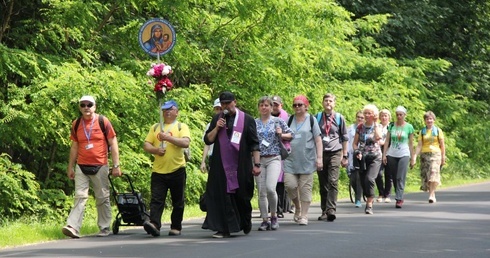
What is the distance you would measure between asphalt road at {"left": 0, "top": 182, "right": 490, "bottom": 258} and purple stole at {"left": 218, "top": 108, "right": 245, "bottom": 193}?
27.3 inches

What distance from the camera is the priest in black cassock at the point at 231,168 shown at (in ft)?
50.5

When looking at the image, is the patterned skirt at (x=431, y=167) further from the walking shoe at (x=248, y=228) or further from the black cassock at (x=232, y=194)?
the walking shoe at (x=248, y=228)

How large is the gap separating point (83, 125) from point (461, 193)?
12724 millimetres

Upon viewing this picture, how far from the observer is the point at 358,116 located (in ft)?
73.8

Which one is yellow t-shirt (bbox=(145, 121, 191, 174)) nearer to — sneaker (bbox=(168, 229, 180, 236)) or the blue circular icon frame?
sneaker (bbox=(168, 229, 180, 236))

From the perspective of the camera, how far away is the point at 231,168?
1552cm

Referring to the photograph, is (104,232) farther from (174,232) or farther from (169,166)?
(169,166)

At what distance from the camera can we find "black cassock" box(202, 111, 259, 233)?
15.3m

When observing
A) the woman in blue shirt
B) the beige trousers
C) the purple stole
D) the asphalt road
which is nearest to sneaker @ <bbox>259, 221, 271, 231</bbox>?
the woman in blue shirt

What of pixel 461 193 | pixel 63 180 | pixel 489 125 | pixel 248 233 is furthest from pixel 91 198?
pixel 489 125

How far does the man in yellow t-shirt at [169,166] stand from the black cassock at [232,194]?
0.48 meters

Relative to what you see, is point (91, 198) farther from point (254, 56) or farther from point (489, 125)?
point (489, 125)

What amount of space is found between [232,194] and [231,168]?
1.08 ft

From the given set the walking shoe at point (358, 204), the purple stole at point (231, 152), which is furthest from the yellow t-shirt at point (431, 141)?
the purple stole at point (231, 152)
